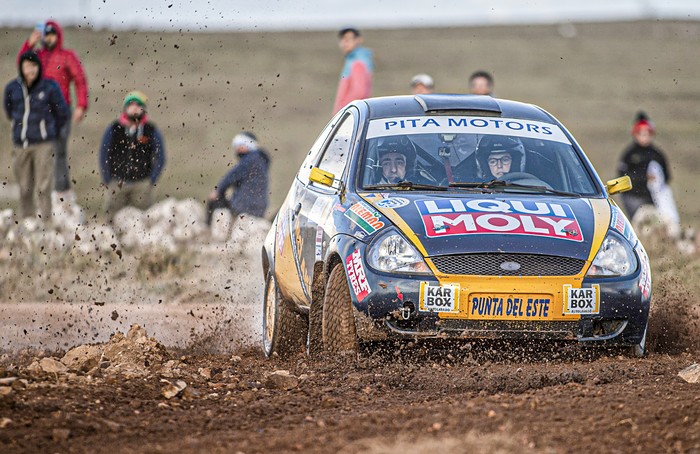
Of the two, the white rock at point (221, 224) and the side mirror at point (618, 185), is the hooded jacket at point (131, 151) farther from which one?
→ the side mirror at point (618, 185)

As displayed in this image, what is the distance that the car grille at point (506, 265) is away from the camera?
22.2 ft

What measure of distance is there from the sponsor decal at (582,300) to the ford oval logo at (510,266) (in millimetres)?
278

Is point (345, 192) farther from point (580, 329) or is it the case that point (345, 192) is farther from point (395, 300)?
point (580, 329)

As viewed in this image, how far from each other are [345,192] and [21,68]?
8739 mm

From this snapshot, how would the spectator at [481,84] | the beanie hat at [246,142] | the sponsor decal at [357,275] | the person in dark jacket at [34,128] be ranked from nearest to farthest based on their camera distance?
the sponsor decal at [357,275], the spectator at [481,84], the beanie hat at [246,142], the person in dark jacket at [34,128]

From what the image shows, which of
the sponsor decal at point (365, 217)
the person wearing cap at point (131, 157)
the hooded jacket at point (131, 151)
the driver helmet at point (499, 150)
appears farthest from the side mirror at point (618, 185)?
the hooded jacket at point (131, 151)

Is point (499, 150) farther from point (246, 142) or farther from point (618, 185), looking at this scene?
point (246, 142)

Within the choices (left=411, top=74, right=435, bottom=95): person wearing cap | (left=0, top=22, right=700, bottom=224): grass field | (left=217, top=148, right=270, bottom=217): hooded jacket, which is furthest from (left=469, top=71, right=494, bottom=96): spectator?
(left=0, top=22, right=700, bottom=224): grass field

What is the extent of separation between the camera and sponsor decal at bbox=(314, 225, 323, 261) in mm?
7551

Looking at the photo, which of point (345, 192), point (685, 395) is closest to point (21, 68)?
point (345, 192)

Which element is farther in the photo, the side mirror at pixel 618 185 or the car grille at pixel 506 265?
the side mirror at pixel 618 185

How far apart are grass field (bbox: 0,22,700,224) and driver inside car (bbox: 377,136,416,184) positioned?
64.6 feet

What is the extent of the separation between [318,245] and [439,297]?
1155 mm

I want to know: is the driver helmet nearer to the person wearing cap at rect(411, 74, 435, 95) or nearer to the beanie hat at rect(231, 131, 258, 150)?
the person wearing cap at rect(411, 74, 435, 95)
